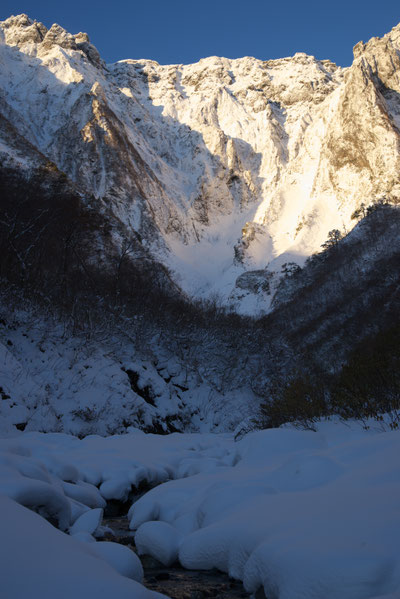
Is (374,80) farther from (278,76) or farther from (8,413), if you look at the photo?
(8,413)

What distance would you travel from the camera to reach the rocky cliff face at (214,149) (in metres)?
69.6

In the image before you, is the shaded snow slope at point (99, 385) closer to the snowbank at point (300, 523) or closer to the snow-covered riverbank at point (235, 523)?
the snow-covered riverbank at point (235, 523)

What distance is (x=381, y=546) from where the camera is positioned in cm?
242

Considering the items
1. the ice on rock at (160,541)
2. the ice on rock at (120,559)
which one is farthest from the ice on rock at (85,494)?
the ice on rock at (120,559)

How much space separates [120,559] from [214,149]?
106 m

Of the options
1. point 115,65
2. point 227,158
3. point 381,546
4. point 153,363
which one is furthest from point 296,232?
point 115,65

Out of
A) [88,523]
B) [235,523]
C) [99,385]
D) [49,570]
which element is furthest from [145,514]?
[99,385]

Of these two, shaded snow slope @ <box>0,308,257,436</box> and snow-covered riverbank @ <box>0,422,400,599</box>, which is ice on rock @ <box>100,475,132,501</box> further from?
shaded snow slope @ <box>0,308,257,436</box>

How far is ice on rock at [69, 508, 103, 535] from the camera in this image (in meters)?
4.20

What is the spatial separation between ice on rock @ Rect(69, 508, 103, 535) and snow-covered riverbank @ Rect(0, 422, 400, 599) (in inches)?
0.6

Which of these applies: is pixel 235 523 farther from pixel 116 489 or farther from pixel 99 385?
pixel 99 385

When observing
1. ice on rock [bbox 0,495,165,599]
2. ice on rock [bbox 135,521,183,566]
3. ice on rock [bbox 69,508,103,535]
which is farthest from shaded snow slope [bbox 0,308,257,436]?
ice on rock [bbox 0,495,165,599]

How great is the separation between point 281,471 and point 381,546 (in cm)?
241

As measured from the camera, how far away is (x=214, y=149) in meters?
101
